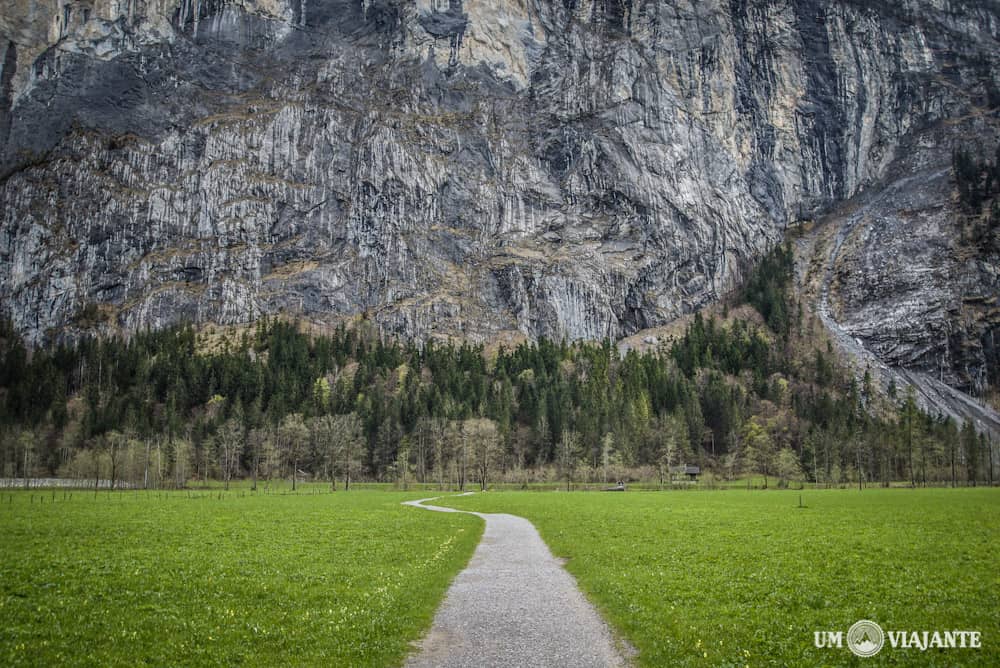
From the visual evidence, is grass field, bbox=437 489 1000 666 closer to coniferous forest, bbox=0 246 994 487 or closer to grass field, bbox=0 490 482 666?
grass field, bbox=0 490 482 666

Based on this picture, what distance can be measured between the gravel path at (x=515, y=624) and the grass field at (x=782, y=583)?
3.04 ft

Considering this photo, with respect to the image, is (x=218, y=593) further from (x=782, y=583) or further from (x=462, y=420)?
(x=462, y=420)

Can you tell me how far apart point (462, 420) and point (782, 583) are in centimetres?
12243

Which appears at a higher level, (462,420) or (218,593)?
(462,420)

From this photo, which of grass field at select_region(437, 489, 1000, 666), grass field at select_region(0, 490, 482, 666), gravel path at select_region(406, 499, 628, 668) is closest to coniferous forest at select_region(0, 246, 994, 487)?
grass field at select_region(0, 490, 482, 666)

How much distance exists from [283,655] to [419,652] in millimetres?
3113

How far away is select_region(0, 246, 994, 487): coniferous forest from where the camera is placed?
12283cm

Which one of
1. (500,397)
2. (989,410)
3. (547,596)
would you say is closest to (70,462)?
(500,397)

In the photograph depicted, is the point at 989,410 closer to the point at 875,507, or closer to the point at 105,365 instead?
the point at 875,507

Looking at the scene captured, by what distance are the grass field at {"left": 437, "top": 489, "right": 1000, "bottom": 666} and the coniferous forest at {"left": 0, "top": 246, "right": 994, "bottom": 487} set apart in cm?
8073

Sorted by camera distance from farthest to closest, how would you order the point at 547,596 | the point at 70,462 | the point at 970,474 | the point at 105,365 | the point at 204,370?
the point at 105,365 → the point at 204,370 → the point at 70,462 → the point at 970,474 → the point at 547,596

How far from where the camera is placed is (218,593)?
63.7ft

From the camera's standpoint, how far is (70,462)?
12938 cm

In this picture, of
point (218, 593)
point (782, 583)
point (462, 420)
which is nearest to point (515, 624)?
point (218, 593)
